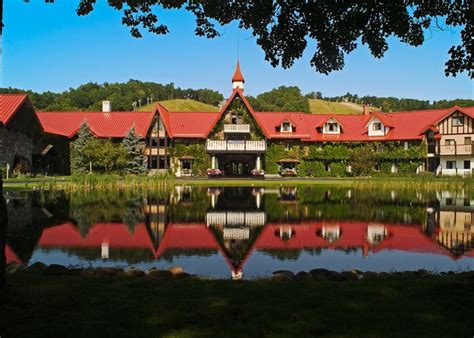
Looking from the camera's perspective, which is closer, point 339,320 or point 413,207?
point 339,320

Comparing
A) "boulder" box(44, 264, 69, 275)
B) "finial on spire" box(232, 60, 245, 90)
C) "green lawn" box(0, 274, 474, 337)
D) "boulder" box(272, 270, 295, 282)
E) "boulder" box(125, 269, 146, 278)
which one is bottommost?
"boulder" box(272, 270, 295, 282)

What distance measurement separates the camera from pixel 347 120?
196 feet

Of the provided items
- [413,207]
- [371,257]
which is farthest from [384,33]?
[413,207]

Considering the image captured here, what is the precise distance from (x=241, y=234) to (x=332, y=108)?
A: 4876 inches

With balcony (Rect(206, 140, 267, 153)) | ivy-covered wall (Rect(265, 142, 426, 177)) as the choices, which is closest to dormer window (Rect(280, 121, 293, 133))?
ivy-covered wall (Rect(265, 142, 426, 177))

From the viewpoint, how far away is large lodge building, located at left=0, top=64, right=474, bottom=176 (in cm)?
5288

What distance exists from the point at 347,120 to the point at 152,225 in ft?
153

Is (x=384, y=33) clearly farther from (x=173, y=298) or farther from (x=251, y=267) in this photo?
(x=251, y=267)

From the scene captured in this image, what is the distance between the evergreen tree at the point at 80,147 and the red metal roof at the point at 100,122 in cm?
240

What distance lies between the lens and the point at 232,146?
174 ft

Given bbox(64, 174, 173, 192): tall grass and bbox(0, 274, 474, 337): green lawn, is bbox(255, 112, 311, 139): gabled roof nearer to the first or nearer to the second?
bbox(64, 174, 173, 192): tall grass

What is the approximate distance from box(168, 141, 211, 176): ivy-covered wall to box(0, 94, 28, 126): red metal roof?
17.2 meters

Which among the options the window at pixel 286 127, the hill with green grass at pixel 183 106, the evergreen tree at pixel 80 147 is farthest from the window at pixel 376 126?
the hill with green grass at pixel 183 106

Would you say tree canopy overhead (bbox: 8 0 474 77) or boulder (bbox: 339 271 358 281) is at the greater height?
tree canopy overhead (bbox: 8 0 474 77)
